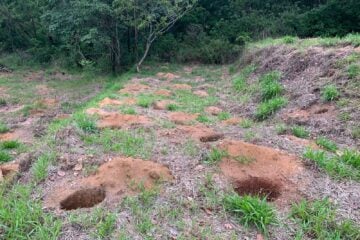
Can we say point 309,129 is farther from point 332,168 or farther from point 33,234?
point 33,234

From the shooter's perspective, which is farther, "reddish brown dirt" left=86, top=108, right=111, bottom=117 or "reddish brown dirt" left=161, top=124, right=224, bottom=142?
"reddish brown dirt" left=86, top=108, right=111, bottom=117

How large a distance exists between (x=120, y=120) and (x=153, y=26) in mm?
7774

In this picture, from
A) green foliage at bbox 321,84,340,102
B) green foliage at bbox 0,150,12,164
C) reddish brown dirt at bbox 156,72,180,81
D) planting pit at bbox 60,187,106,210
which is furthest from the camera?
reddish brown dirt at bbox 156,72,180,81

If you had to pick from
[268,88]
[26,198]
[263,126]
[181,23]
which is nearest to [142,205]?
[26,198]

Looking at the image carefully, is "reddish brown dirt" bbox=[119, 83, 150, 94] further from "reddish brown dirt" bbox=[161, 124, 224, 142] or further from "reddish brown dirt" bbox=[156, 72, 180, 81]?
"reddish brown dirt" bbox=[161, 124, 224, 142]

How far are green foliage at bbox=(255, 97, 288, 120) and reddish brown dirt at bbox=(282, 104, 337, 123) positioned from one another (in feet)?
0.97

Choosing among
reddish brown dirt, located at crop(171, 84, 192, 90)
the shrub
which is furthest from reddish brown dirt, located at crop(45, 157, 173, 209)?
reddish brown dirt, located at crop(171, 84, 192, 90)

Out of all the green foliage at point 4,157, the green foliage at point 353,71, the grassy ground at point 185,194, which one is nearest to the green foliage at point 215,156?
the grassy ground at point 185,194

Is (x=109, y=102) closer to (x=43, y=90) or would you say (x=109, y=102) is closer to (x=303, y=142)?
(x=303, y=142)

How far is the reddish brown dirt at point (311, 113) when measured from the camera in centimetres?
441

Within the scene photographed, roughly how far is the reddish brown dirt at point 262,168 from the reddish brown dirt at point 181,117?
55.0 inches

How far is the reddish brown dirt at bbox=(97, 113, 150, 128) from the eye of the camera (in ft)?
14.4

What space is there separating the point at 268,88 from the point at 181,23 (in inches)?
398

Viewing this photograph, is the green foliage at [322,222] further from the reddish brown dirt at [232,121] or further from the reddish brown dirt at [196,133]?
the reddish brown dirt at [232,121]
